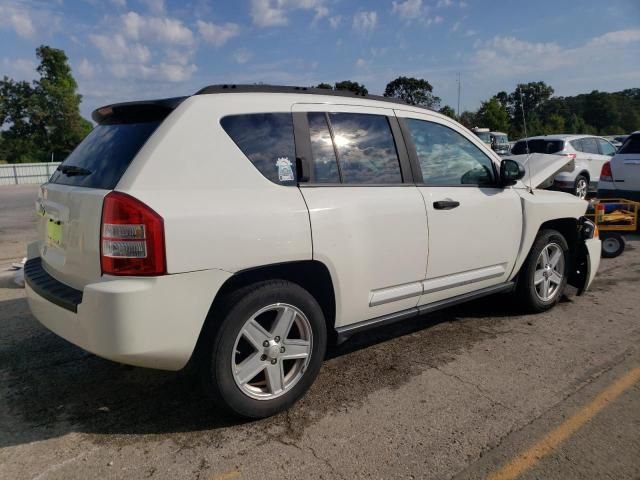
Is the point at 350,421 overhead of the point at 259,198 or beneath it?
beneath

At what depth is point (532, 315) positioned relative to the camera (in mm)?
4680

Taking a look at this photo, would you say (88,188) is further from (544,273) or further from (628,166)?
(628,166)

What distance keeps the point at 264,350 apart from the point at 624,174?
27.7ft

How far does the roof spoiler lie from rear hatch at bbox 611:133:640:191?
856 cm

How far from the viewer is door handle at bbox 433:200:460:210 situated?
3.58 metres

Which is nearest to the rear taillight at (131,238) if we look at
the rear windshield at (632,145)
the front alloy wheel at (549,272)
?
the front alloy wheel at (549,272)

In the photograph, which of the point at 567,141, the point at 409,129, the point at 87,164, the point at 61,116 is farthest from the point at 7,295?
the point at 61,116

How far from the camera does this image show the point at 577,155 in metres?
13.3

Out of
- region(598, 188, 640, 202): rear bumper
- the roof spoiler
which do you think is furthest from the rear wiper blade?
region(598, 188, 640, 202): rear bumper

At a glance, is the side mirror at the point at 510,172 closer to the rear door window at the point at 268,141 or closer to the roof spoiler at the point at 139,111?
the rear door window at the point at 268,141

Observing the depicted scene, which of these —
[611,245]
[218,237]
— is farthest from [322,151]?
[611,245]

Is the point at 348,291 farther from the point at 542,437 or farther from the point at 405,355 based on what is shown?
the point at 542,437

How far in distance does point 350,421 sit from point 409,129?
6.74 feet

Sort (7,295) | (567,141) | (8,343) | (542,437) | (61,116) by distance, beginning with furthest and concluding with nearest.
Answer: (61,116) → (567,141) → (7,295) → (8,343) → (542,437)
